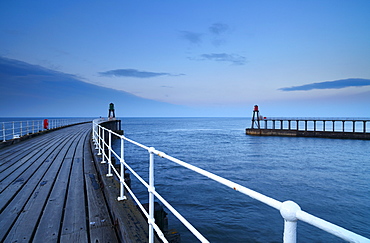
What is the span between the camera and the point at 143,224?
8.45 feet

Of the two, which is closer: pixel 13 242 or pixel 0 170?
pixel 13 242

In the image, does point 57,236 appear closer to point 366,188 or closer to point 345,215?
point 345,215

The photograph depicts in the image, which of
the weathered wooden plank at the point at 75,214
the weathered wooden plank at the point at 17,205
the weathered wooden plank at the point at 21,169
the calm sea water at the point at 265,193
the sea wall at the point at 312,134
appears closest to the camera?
the weathered wooden plank at the point at 75,214

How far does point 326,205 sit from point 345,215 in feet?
2.44

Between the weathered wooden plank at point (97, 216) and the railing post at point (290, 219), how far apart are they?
216 cm

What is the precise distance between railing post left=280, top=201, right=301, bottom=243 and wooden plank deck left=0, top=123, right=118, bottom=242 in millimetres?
2169

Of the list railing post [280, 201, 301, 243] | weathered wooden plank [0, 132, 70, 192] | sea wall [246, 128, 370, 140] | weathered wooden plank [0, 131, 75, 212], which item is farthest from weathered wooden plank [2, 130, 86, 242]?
sea wall [246, 128, 370, 140]

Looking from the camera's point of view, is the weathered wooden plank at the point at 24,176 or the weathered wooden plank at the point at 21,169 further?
the weathered wooden plank at the point at 21,169

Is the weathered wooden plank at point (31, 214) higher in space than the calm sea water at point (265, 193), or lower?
higher

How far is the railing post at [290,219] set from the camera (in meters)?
0.78

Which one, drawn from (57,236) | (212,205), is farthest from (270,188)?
(57,236)

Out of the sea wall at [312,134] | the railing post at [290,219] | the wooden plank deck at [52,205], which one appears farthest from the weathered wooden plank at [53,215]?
the sea wall at [312,134]

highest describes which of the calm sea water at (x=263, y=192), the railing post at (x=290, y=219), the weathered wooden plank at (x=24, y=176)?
the railing post at (x=290, y=219)

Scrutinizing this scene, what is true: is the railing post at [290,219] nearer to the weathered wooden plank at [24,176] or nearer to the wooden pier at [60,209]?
the wooden pier at [60,209]
